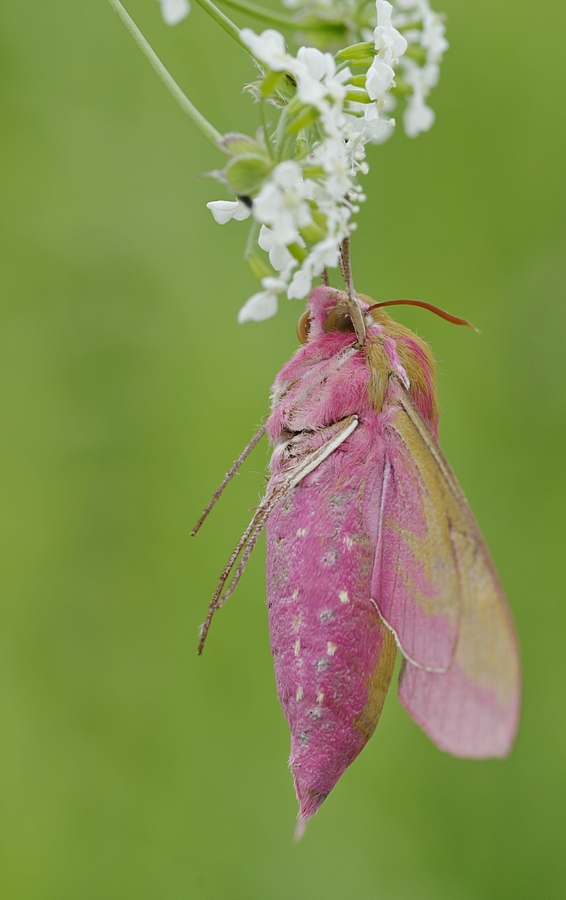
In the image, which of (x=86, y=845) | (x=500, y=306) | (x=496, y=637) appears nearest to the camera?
(x=496, y=637)

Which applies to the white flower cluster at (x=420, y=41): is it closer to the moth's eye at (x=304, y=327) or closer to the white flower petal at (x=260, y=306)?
the moth's eye at (x=304, y=327)

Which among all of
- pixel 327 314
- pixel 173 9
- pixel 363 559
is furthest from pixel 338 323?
pixel 173 9

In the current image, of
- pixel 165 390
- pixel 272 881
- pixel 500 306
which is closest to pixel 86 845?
pixel 272 881

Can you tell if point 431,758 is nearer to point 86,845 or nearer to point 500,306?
point 86,845

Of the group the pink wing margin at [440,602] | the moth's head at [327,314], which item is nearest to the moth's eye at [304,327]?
the moth's head at [327,314]

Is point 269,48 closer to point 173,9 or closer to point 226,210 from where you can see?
point 173,9

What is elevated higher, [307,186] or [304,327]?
[307,186]

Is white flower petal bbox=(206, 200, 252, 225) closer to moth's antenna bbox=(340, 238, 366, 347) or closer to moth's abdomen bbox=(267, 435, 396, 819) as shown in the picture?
moth's antenna bbox=(340, 238, 366, 347)
